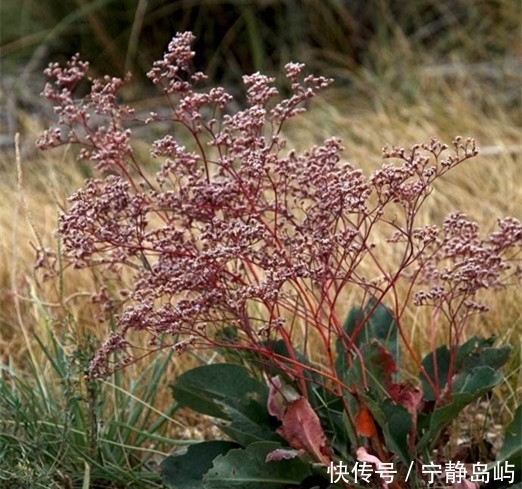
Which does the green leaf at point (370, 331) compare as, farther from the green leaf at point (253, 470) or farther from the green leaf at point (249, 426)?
the green leaf at point (253, 470)

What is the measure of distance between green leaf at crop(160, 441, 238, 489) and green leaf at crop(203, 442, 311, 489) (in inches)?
5.9

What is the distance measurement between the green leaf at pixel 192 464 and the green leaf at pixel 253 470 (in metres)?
0.15

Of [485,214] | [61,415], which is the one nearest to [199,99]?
[61,415]

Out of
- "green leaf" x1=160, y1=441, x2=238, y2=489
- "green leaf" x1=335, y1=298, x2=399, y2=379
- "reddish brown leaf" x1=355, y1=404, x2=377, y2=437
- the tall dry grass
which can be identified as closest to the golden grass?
the tall dry grass

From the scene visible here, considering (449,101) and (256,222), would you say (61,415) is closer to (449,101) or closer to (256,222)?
(256,222)

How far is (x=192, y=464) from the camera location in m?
2.47

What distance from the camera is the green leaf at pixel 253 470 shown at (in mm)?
2264

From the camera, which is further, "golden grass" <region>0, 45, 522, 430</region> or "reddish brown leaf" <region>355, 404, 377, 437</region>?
"golden grass" <region>0, 45, 522, 430</region>

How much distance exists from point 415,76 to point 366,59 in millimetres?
611

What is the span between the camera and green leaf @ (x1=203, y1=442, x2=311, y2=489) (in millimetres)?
2264

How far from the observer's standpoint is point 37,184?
5.32m

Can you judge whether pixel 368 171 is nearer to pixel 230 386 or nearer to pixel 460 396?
pixel 230 386

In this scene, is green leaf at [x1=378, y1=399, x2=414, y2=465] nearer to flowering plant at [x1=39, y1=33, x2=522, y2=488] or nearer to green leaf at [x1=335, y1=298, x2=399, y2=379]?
flowering plant at [x1=39, y1=33, x2=522, y2=488]

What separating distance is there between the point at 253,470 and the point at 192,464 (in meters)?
0.22
